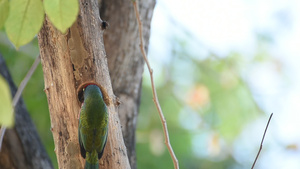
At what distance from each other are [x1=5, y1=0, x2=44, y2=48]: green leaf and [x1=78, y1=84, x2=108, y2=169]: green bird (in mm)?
642

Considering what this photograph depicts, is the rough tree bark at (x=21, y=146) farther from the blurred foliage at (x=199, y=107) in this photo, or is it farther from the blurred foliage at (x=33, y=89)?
the blurred foliage at (x=199, y=107)

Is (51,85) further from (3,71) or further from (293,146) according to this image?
(293,146)

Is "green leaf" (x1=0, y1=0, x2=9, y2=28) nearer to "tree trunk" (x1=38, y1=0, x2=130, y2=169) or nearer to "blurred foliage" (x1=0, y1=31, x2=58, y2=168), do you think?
"tree trunk" (x1=38, y1=0, x2=130, y2=169)

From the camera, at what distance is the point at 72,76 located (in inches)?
80.3

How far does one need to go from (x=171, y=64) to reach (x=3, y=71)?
11.4 ft

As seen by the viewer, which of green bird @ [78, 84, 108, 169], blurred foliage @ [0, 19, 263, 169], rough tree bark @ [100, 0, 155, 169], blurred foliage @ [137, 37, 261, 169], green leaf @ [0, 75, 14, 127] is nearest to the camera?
green leaf @ [0, 75, 14, 127]

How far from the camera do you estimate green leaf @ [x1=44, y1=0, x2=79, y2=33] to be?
1202 mm

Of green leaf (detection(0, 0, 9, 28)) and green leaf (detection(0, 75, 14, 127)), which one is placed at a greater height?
green leaf (detection(0, 0, 9, 28))

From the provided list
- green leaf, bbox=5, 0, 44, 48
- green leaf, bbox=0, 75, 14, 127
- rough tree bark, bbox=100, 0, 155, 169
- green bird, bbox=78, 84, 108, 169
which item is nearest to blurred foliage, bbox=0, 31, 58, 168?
rough tree bark, bbox=100, 0, 155, 169

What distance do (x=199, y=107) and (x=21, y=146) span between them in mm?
3101

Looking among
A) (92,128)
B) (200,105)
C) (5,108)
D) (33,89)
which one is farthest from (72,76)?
(200,105)

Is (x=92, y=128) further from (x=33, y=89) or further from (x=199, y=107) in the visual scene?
(x=199, y=107)

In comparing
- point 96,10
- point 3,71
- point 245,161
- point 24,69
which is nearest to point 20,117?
point 3,71

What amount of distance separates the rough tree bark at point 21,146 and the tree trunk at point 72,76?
0.77m
